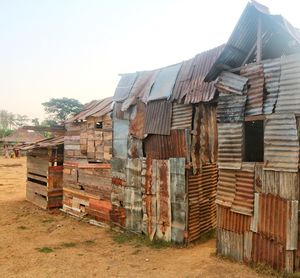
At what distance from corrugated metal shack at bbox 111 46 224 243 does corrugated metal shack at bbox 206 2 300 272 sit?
1144 millimetres

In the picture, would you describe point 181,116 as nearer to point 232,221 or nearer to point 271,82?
point 271,82

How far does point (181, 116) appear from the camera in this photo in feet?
35.7

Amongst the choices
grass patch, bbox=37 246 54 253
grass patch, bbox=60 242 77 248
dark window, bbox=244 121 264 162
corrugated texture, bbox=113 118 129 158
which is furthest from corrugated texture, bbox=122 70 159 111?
grass patch, bbox=37 246 54 253

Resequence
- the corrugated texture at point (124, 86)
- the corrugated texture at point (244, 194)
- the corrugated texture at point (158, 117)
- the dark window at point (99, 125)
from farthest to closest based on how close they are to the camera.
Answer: the dark window at point (99, 125) → the corrugated texture at point (124, 86) → the corrugated texture at point (158, 117) → the corrugated texture at point (244, 194)

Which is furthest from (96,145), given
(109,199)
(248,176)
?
(248,176)

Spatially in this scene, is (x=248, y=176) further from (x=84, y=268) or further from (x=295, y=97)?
(x=84, y=268)

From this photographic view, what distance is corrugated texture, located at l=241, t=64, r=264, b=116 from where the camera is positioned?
8.47 m

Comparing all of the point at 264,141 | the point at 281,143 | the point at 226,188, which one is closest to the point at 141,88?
the point at 226,188

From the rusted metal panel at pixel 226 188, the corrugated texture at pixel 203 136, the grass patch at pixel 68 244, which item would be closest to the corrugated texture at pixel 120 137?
the corrugated texture at pixel 203 136

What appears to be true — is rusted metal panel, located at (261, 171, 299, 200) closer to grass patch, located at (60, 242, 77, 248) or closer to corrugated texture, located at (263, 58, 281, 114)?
corrugated texture, located at (263, 58, 281, 114)

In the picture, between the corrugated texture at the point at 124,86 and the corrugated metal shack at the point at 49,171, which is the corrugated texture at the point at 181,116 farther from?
the corrugated metal shack at the point at 49,171

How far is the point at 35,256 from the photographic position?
10211 millimetres

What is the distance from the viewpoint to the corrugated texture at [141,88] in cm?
1198

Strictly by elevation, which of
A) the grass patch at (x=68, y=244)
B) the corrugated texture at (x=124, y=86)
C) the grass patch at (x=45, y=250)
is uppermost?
the corrugated texture at (x=124, y=86)
